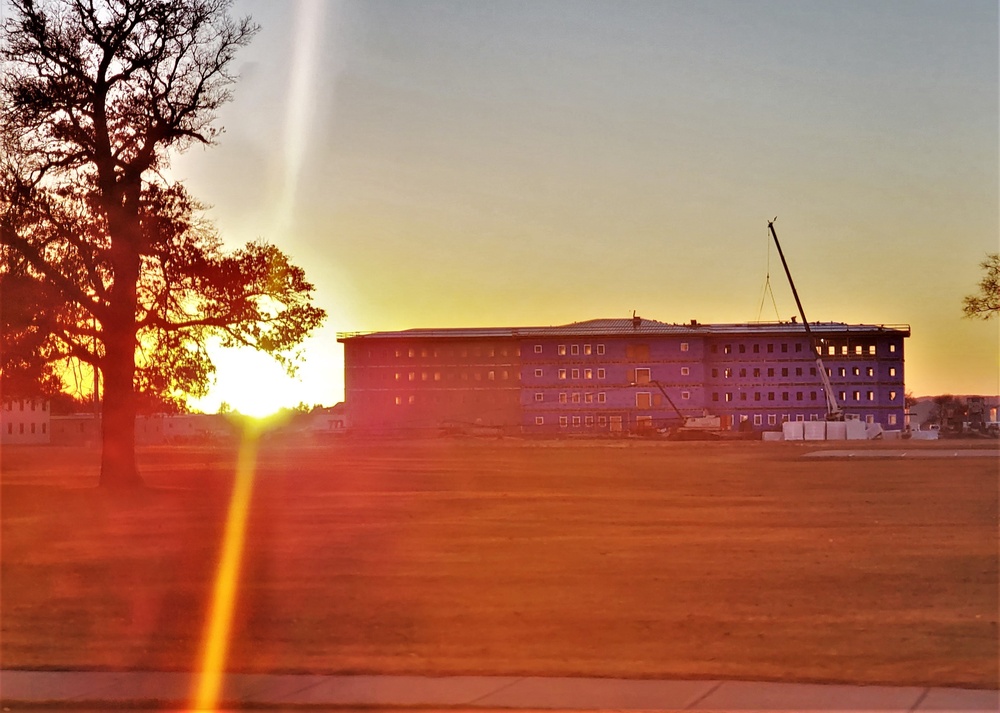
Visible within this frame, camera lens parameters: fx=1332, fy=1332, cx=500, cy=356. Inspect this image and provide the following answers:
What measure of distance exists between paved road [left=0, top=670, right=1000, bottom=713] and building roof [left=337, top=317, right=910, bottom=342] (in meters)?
149

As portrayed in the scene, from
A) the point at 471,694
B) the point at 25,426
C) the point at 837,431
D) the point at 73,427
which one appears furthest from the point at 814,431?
the point at 471,694

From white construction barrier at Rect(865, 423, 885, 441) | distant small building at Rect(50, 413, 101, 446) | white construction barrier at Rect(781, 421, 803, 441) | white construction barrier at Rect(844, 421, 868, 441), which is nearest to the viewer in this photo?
white construction barrier at Rect(844, 421, 868, 441)

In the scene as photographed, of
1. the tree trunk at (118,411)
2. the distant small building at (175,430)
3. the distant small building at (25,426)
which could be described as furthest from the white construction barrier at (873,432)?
the tree trunk at (118,411)

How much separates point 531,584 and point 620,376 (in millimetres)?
143169

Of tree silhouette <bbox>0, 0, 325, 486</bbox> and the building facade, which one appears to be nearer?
tree silhouette <bbox>0, 0, 325, 486</bbox>

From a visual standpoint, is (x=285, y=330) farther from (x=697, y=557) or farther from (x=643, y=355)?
(x=643, y=355)

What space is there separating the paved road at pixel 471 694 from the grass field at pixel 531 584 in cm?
64

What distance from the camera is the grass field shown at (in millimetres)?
13750

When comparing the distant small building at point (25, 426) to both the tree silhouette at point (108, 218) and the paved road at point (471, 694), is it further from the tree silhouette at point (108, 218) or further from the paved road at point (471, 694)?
the paved road at point (471, 694)

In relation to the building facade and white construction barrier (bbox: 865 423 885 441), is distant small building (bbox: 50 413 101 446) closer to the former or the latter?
the building facade

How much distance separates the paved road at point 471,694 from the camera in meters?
11.0

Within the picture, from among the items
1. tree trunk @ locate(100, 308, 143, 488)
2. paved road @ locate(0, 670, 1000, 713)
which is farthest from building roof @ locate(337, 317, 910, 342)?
paved road @ locate(0, 670, 1000, 713)

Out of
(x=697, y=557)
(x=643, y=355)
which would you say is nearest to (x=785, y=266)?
(x=643, y=355)

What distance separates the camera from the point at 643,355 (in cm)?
16062
